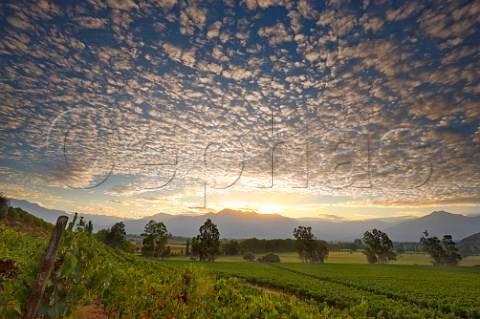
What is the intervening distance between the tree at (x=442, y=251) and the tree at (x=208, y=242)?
81665 millimetres

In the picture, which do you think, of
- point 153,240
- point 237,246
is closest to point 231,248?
point 237,246

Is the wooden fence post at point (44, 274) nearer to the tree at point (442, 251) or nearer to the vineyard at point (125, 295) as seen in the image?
the vineyard at point (125, 295)

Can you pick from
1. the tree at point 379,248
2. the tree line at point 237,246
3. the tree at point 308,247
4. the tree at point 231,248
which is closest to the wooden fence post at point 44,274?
the tree line at point 237,246

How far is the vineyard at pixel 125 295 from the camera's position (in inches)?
163

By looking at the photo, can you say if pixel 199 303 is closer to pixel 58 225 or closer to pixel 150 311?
pixel 150 311

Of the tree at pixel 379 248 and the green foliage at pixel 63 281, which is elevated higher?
the green foliage at pixel 63 281

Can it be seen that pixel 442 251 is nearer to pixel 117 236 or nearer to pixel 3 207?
pixel 117 236

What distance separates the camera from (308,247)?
101 m

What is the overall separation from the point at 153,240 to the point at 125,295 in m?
91.1

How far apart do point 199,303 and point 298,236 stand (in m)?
103

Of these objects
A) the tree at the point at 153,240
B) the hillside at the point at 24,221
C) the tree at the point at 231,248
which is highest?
the hillside at the point at 24,221

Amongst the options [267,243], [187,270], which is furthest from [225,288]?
[267,243]

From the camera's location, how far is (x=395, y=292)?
31719mm

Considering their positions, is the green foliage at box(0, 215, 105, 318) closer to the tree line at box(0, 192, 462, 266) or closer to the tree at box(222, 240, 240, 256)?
the tree line at box(0, 192, 462, 266)
